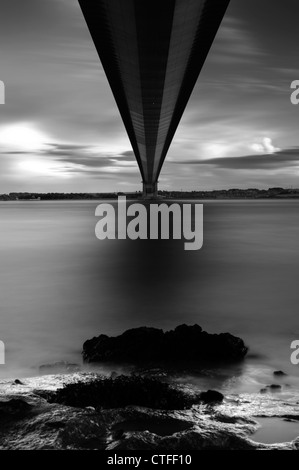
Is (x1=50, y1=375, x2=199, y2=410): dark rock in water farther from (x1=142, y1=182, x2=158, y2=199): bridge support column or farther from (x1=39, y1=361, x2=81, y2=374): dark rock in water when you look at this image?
(x1=142, y1=182, x2=158, y2=199): bridge support column

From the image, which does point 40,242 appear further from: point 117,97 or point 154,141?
point 117,97

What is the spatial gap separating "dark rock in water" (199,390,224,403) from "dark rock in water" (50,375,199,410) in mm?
50

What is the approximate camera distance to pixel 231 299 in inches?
357

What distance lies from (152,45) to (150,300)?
5068 millimetres

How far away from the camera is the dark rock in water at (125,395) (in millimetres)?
3561

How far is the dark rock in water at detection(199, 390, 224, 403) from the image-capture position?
3.68 metres

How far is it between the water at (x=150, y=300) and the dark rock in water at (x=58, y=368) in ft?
0.40

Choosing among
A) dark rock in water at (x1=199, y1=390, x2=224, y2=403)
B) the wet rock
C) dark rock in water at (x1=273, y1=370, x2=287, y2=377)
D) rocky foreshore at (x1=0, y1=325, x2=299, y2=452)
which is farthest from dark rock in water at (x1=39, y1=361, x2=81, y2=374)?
dark rock in water at (x1=273, y1=370, x2=287, y2=377)
